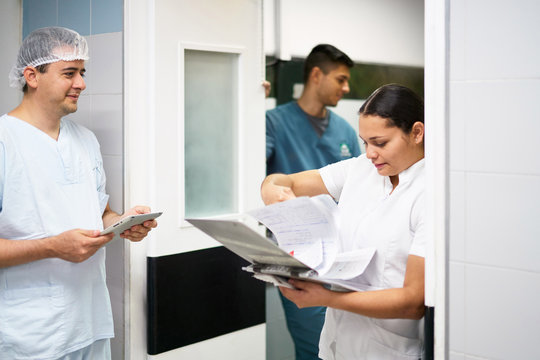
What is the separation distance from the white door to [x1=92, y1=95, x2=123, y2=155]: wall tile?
6 centimetres

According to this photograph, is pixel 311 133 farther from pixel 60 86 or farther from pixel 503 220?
pixel 503 220

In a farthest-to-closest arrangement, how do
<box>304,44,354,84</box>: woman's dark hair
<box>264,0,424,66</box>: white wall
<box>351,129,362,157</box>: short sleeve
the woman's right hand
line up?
<box>351,129,362,157</box>: short sleeve → <box>304,44,354,84</box>: woman's dark hair → <box>264,0,424,66</box>: white wall → the woman's right hand

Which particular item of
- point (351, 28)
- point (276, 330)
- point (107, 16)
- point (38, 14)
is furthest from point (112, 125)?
point (351, 28)

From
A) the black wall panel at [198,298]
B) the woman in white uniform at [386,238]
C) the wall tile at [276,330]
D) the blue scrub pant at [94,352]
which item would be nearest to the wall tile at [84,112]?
the black wall panel at [198,298]

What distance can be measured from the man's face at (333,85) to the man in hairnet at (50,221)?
1715mm

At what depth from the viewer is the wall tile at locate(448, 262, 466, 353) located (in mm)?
1236

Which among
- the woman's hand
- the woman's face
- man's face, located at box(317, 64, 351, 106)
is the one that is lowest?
the woman's hand

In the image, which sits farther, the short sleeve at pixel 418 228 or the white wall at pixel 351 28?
the white wall at pixel 351 28

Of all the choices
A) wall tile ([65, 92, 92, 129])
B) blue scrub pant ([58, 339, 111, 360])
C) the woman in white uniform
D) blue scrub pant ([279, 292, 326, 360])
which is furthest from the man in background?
the woman in white uniform

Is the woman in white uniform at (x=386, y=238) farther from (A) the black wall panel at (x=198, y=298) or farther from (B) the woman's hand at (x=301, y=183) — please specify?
(A) the black wall panel at (x=198, y=298)

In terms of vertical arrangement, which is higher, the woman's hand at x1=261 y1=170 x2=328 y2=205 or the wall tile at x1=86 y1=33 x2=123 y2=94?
the wall tile at x1=86 y1=33 x2=123 y2=94

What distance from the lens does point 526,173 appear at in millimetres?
1148

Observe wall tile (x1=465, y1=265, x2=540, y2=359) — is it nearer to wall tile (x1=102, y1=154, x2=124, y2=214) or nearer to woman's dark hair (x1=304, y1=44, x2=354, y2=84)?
wall tile (x1=102, y1=154, x2=124, y2=214)

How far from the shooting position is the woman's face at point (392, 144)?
4.86ft
